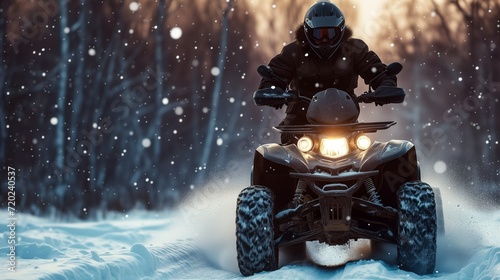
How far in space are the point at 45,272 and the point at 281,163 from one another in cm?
205

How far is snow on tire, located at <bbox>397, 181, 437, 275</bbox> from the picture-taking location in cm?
548

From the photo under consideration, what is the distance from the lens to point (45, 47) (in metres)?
16.4

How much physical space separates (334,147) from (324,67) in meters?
1.14

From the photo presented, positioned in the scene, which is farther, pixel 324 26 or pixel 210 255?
pixel 210 255

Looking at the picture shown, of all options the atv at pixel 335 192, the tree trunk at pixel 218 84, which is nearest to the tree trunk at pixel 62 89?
the tree trunk at pixel 218 84

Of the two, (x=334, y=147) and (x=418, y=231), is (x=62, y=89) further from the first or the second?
(x=418, y=231)

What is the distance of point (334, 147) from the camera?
6031mm

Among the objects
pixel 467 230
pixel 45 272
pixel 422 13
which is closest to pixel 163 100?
pixel 422 13

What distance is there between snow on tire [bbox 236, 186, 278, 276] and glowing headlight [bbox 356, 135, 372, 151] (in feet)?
3.08

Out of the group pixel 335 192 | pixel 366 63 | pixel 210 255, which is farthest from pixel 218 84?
pixel 335 192

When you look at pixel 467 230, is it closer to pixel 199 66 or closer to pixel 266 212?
pixel 266 212

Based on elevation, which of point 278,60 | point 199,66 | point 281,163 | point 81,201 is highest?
point 199,66

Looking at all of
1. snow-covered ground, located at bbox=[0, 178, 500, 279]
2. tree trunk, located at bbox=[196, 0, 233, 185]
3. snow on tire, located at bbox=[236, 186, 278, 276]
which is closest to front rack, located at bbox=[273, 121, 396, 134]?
snow on tire, located at bbox=[236, 186, 278, 276]

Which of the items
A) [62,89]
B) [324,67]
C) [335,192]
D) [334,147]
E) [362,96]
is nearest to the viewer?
[335,192]
